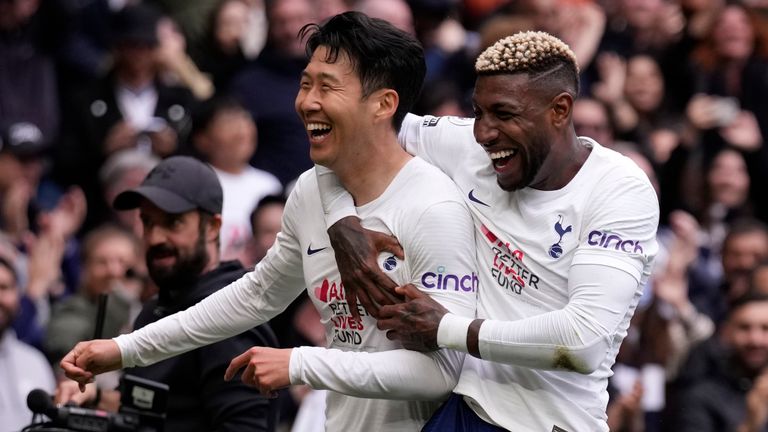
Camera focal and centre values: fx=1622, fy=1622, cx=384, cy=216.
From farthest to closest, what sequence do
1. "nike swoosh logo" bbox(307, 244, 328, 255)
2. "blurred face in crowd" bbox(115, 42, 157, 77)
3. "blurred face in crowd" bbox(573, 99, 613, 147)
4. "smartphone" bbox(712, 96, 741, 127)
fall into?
"smartphone" bbox(712, 96, 741, 127)
"blurred face in crowd" bbox(573, 99, 613, 147)
"blurred face in crowd" bbox(115, 42, 157, 77)
"nike swoosh logo" bbox(307, 244, 328, 255)

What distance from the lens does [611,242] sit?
16.0 ft

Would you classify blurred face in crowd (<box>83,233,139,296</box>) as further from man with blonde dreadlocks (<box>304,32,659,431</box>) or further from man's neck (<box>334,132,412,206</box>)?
man with blonde dreadlocks (<box>304,32,659,431</box>)

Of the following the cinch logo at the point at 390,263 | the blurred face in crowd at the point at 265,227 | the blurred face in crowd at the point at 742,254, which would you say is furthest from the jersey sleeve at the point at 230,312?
the blurred face in crowd at the point at 742,254

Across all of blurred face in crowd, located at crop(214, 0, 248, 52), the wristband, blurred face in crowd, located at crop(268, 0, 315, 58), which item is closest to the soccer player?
the wristband

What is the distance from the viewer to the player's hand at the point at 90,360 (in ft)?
17.6

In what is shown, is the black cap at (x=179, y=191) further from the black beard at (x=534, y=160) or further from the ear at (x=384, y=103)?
the black beard at (x=534, y=160)

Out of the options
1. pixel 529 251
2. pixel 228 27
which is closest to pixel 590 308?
pixel 529 251

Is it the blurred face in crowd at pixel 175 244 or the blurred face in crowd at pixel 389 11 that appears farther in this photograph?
the blurred face in crowd at pixel 389 11

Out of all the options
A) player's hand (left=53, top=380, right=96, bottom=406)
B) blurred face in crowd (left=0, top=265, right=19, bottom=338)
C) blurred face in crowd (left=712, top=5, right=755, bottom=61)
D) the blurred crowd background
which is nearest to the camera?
player's hand (left=53, top=380, right=96, bottom=406)

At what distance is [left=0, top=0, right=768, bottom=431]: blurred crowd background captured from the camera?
29.0 ft

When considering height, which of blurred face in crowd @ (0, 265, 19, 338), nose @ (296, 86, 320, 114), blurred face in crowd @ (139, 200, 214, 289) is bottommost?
blurred face in crowd @ (0, 265, 19, 338)

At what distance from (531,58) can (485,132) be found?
272 mm

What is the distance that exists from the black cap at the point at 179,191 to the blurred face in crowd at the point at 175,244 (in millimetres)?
47

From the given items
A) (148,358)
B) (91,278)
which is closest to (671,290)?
(91,278)
